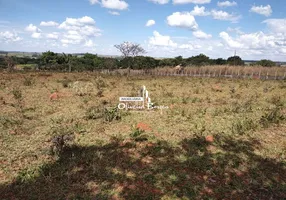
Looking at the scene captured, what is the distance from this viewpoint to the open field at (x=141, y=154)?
4.23m

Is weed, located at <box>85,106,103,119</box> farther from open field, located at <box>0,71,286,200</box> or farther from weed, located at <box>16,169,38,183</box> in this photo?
weed, located at <box>16,169,38,183</box>

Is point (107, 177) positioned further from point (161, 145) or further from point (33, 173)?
point (161, 145)

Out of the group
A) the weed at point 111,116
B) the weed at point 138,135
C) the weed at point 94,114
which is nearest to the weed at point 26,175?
the weed at point 138,135

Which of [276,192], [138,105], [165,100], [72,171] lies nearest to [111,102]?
[138,105]

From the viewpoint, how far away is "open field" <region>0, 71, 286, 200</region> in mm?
4227

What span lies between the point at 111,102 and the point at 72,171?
6308mm

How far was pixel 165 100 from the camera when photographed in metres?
11.4

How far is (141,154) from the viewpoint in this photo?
18.2 ft

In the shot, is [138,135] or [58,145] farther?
[138,135]

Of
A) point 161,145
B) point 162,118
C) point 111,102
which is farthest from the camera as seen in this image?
point 111,102

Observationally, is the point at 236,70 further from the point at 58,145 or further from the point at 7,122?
the point at 58,145

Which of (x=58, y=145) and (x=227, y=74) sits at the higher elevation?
(x=227, y=74)

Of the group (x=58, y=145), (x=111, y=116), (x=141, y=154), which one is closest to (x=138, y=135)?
(x=141, y=154)

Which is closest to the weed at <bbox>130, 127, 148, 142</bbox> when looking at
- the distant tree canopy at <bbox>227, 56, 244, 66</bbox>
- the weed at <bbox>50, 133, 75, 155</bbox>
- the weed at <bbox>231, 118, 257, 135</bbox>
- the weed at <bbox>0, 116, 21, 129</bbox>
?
the weed at <bbox>50, 133, 75, 155</bbox>
